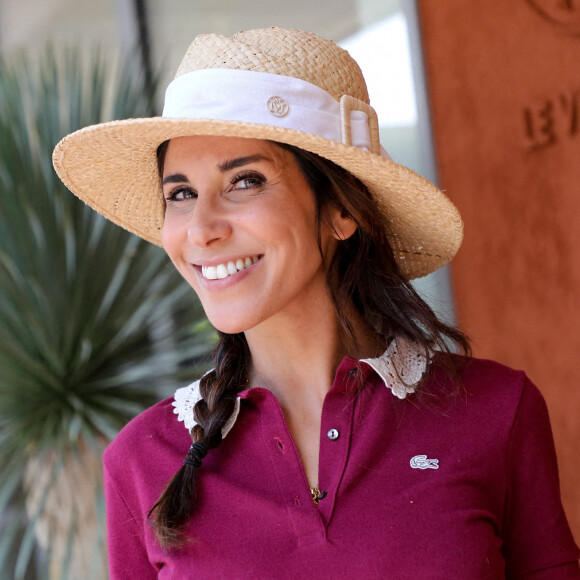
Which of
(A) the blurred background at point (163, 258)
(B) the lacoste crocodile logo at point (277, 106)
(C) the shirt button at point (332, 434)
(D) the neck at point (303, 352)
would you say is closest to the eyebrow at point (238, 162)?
(B) the lacoste crocodile logo at point (277, 106)

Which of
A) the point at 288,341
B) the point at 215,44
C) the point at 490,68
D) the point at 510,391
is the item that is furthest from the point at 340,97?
the point at 490,68

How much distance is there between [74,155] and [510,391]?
1.12 metres

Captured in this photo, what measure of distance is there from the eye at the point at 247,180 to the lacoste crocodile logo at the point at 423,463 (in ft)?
2.11

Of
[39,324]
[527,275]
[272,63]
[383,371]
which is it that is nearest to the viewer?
[272,63]

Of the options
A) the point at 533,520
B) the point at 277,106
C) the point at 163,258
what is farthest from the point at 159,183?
the point at 163,258

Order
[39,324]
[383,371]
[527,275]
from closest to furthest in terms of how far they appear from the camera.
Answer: [383,371] → [527,275] → [39,324]

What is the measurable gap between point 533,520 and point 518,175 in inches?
64.4

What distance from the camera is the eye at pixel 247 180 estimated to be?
172 centimetres

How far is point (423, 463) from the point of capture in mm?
1679

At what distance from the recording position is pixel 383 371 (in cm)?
181

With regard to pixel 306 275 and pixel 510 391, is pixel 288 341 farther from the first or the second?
pixel 510 391

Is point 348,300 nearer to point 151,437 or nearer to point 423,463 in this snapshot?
point 423,463

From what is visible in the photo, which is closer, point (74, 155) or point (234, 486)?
point (234, 486)

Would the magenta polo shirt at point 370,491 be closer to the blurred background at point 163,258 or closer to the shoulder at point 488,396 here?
the shoulder at point 488,396
